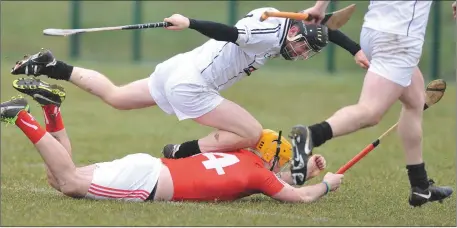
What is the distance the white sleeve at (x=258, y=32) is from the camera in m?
8.16

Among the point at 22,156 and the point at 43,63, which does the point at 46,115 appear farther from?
the point at 22,156

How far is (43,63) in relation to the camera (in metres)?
8.28

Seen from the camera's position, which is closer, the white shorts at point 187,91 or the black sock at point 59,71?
the black sock at point 59,71

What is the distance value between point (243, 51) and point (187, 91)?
524mm

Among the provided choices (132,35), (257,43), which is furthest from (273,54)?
(132,35)

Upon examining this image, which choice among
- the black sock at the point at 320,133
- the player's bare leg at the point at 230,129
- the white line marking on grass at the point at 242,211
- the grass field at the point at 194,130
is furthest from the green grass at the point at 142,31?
the black sock at the point at 320,133

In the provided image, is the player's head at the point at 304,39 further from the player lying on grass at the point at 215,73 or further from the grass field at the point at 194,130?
the grass field at the point at 194,130

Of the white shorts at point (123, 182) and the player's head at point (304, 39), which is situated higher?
the player's head at point (304, 39)

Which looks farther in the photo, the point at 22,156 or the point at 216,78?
the point at 22,156

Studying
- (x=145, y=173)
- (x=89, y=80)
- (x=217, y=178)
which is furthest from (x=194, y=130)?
(x=145, y=173)

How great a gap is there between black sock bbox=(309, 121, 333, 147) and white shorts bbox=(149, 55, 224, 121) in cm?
155

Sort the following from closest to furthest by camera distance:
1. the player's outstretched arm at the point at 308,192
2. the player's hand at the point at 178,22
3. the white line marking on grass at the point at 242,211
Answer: the white line marking on grass at the point at 242,211 → the player's hand at the point at 178,22 → the player's outstretched arm at the point at 308,192

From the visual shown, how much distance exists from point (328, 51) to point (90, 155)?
10717 millimetres

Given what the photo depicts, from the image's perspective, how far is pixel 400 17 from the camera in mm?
7383
